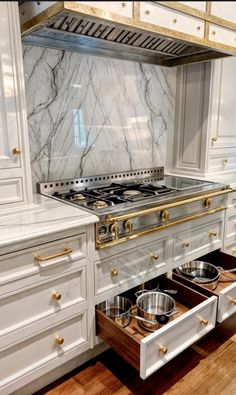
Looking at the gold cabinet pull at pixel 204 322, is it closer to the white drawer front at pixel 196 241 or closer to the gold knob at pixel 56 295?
the white drawer front at pixel 196 241

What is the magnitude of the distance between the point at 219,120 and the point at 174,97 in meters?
0.40

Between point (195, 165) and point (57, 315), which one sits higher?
point (195, 165)

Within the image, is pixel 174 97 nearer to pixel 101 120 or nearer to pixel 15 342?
pixel 101 120

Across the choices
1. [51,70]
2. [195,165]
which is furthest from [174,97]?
[51,70]

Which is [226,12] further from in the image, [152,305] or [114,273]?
[152,305]

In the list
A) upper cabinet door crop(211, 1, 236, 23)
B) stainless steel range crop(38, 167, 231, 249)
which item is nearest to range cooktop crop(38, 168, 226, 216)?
stainless steel range crop(38, 167, 231, 249)

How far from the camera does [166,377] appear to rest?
1.52m

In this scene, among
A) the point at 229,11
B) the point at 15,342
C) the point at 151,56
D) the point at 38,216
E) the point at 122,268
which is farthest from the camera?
the point at 151,56

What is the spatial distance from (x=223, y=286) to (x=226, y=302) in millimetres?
245

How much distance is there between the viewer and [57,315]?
1.31 meters

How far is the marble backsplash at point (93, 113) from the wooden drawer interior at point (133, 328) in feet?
2.78

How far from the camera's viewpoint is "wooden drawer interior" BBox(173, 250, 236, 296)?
5.42ft

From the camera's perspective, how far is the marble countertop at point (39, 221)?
1.11 m

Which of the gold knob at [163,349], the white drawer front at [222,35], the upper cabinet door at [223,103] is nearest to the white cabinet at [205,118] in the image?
the upper cabinet door at [223,103]
